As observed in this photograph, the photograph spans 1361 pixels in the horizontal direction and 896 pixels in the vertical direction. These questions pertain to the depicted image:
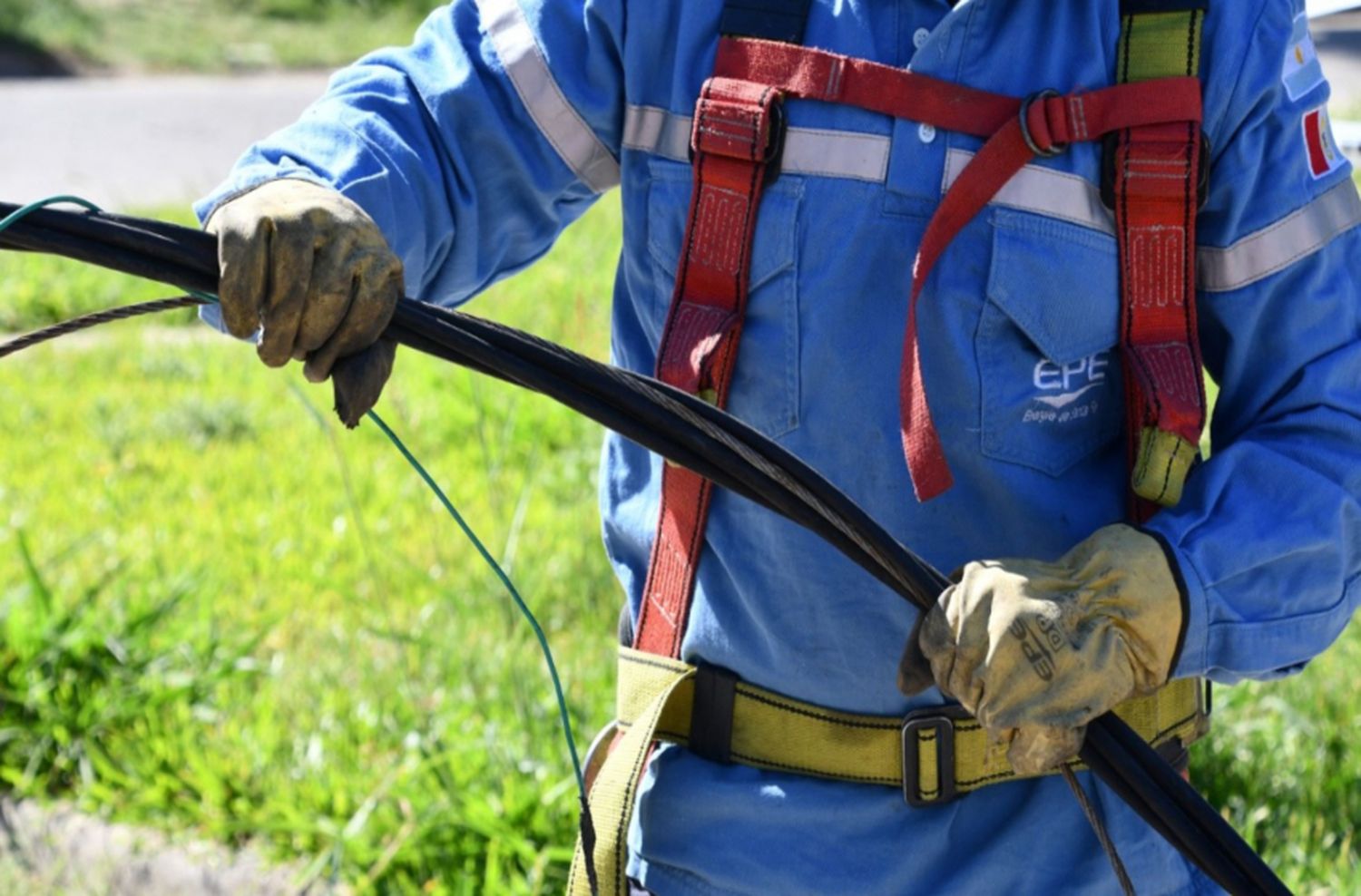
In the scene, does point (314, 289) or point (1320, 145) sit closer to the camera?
point (314, 289)

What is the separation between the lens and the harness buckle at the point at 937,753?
1.80 metres

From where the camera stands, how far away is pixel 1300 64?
5.77ft

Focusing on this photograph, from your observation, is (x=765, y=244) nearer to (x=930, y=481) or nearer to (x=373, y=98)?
(x=930, y=481)

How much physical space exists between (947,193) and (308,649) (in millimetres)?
2429

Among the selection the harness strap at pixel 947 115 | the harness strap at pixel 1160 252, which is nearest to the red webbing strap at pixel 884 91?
the harness strap at pixel 947 115

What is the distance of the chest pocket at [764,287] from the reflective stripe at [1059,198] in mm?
182

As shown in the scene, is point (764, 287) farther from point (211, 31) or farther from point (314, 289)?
point (211, 31)

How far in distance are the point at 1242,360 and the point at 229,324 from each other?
0.98 meters

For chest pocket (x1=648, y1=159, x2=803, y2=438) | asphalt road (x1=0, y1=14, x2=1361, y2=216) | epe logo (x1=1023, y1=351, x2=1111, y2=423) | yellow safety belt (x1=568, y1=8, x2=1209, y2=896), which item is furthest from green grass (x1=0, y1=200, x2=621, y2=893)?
asphalt road (x1=0, y1=14, x2=1361, y2=216)

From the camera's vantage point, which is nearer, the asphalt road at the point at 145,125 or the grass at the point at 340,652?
the grass at the point at 340,652

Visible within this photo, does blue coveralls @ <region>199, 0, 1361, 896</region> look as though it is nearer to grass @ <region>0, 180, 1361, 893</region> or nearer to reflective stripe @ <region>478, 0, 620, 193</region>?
reflective stripe @ <region>478, 0, 620, 193</region>

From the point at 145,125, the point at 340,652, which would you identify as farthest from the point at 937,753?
the point at 145,125

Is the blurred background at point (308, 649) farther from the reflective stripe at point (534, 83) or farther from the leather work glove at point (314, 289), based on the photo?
the leather work glove at point (314, 289)

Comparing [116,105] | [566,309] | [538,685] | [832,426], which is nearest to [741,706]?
[832,426]
